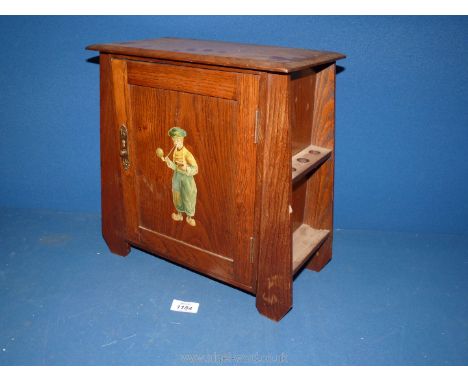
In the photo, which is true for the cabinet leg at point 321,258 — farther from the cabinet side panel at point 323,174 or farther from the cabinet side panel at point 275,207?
the cabinet side panel at point 275,207

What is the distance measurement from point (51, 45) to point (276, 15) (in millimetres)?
1117

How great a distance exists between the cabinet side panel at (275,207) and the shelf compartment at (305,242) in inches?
5.0

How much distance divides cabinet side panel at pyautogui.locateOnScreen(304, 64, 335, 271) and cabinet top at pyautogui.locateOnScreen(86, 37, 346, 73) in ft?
0.48

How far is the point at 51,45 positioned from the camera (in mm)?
2215

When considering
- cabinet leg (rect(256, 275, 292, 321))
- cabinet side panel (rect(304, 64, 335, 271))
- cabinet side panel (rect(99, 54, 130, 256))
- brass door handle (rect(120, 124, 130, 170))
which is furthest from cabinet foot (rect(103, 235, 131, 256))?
cabinet side panel (rect(304, 64, 335, 271))

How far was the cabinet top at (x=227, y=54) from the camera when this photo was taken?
1420 millimetres

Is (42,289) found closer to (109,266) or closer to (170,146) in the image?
(109,266)

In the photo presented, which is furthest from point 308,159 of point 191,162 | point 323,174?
point 191,162

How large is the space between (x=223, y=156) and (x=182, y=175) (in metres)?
0.22

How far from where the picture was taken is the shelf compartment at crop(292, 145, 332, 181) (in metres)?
1.66

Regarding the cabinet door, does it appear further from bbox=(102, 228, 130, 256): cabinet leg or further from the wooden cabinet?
bbox=(102, 228, 130, 256): cabinet leg

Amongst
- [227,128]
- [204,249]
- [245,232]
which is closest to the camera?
[227,128]

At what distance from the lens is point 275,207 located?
1.59m

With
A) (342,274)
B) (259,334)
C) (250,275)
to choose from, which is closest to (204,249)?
(250,275)
